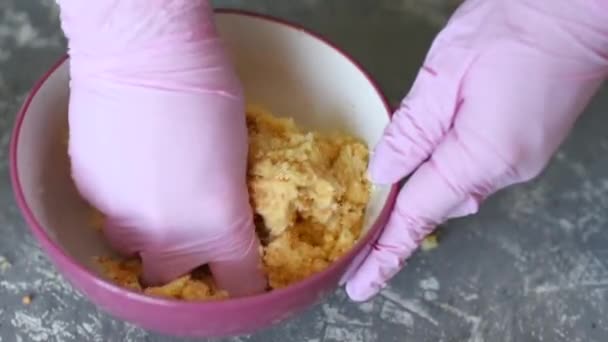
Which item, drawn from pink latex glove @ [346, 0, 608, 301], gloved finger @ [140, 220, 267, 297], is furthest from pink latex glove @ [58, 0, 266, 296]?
pink latex glove @ [346, 0, 608, 301]

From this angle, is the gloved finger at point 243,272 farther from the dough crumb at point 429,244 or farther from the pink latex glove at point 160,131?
the dough crumb at point 429,244

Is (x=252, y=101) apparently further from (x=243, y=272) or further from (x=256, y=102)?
(x=243, y=272)

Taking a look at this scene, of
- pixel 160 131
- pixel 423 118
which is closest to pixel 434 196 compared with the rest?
pixel 423 118

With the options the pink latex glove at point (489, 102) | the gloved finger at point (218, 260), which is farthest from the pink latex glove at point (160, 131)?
the pink latex glove at point (489, 102)

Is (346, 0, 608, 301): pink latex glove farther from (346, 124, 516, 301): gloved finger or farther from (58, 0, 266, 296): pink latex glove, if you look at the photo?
(58, 0, 266, 296): pink latex glove

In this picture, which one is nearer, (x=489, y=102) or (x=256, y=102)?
(x=489, y=102)

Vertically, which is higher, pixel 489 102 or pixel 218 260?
pixel 489 102
